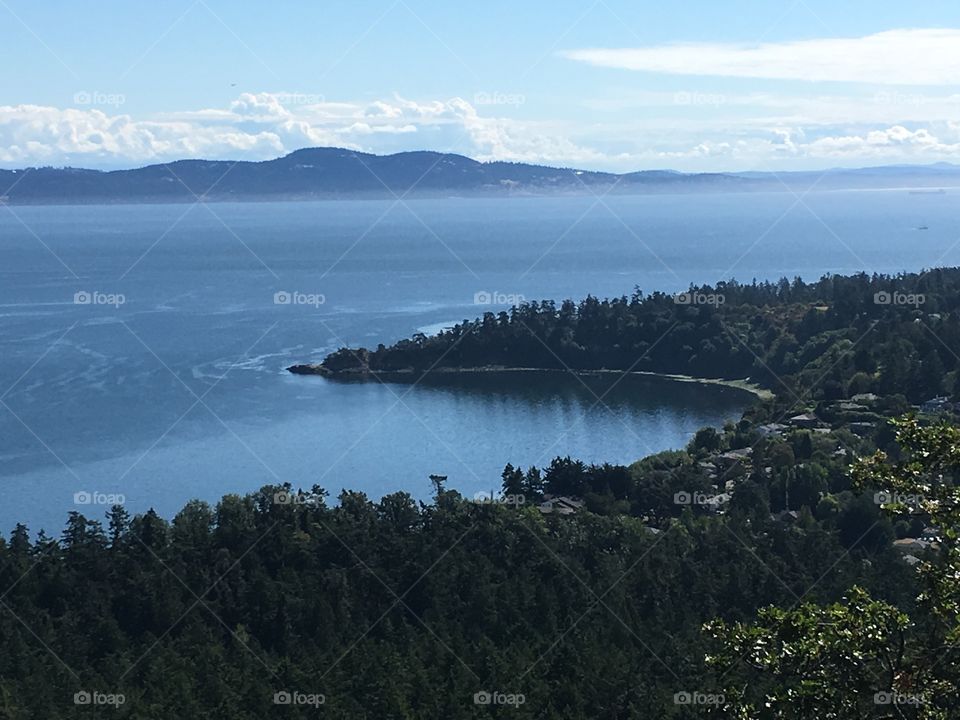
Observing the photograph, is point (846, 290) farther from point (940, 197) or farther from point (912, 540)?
point (940, 197)

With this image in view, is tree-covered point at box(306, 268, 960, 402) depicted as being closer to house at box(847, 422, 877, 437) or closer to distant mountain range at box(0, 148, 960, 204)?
house at box(847, 422, 877, 437)

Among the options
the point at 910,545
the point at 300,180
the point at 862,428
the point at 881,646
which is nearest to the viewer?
the point at 881,646

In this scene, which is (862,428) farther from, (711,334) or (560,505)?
(711,334)

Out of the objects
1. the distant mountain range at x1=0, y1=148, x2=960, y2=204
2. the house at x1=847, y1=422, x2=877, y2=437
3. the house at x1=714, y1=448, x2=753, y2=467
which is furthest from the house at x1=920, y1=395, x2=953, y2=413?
the distant mountain range at x1=0, y1=148, x2=960, y2=204

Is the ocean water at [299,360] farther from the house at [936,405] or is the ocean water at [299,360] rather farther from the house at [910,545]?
the house at [910,545]

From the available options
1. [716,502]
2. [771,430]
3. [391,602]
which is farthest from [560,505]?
[771,430]

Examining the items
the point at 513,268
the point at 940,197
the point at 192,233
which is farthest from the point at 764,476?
the point at 940,197
